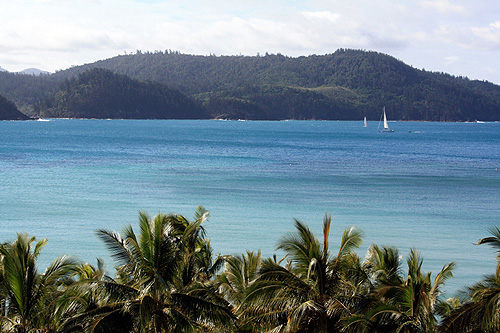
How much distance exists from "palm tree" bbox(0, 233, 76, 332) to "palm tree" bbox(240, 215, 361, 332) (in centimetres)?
431

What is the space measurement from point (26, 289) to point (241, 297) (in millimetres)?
4792

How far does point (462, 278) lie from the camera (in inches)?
979

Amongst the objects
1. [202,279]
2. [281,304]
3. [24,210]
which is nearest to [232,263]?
[202,279]

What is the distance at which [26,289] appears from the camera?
41.4 feet

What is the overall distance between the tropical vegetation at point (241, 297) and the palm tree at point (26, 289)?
2 cm

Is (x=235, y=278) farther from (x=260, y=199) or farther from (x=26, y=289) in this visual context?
(x=260, y=199)

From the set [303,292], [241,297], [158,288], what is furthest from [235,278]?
[158,288]

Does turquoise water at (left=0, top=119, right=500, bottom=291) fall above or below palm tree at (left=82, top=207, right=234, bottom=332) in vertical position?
below

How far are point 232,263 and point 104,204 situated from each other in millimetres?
27606

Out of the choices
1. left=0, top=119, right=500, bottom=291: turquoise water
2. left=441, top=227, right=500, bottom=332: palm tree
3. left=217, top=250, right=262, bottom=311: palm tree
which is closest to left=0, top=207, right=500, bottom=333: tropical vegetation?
left=441, top=227, right=500, bottom=332: palm tree

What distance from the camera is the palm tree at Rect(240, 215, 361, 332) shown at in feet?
40.1

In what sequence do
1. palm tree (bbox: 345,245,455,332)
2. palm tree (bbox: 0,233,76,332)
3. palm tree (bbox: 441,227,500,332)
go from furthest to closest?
palm tree (bbox: 0,233,76,332)
palm tree (bbox: 345,245,455,332)
palm tree (bbox: 441,227,500,332)

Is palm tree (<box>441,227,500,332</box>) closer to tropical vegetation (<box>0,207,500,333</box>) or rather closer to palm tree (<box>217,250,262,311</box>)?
tropical vegetation (<box>0,207,500,333</box>)

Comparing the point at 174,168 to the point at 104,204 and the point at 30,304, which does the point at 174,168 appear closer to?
the point at 104,204
